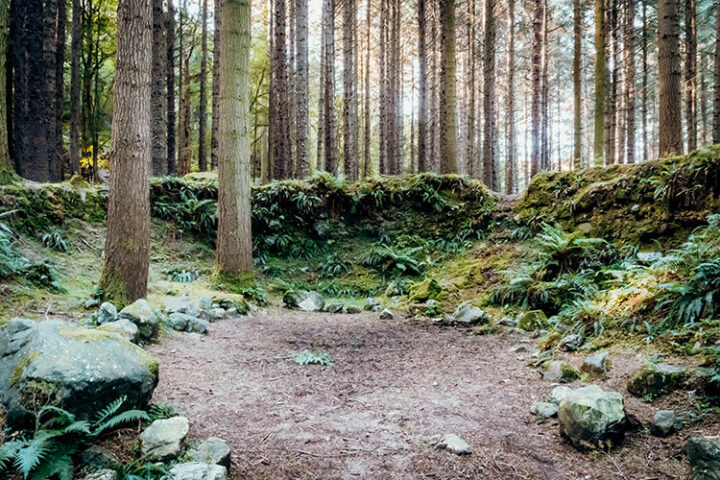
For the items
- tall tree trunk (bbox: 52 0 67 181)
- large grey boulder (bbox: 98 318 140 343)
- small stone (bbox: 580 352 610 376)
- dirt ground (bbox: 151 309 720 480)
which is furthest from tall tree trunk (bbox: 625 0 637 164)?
tall tree trunk (bbox: 52 0 67 181)

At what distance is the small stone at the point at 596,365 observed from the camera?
3.73m

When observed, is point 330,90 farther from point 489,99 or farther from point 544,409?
point 544,409

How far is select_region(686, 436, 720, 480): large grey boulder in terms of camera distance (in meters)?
2.16

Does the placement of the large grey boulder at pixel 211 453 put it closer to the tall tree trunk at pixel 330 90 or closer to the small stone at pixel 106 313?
the small stone at pixel 106 313

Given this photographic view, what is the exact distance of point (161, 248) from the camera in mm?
9062

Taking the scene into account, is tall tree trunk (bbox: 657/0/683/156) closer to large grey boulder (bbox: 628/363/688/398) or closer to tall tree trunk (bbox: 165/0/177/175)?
large grey boulder (bbox: 628/363/688/398)

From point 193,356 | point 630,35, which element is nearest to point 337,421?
point 193,356

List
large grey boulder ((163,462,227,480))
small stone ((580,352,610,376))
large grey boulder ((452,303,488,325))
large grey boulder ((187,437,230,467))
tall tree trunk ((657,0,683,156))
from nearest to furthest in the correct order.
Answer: large grey boulder ((163,462,227,480)), large grey boulder ((187,437,230,467)), small stone ((580,352,610,376)), large grey boulder ((452,303,488,325)), tall tree trunk ((657,0,683,156))

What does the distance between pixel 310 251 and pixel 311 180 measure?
206cm

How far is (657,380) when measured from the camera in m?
3.18

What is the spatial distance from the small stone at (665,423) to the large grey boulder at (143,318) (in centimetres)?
479

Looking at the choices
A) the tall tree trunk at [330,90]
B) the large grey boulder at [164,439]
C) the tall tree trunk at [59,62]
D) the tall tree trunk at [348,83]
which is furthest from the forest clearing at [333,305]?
the tall tree trunk at [348,83]

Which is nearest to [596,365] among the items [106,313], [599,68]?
[106,313]

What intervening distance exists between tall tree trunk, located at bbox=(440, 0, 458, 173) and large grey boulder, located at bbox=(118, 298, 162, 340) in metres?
10.1
